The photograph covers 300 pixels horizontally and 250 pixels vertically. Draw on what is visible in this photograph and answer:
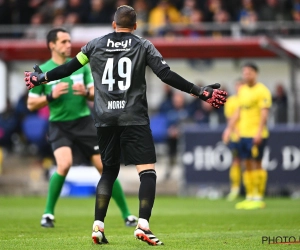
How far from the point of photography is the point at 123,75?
25.2 ft

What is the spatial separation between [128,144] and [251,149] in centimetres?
706

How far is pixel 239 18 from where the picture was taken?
2406 cm

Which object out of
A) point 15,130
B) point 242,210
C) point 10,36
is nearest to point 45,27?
point 10,36

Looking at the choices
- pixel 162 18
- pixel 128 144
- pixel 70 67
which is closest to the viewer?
pixel 128 144

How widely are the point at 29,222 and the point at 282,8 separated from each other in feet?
49.1

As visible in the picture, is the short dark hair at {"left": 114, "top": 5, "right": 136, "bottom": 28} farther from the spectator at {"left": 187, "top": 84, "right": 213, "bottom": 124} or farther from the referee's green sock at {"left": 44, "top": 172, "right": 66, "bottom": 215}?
the spectator at {"left": 187, "top": 84, "right": 213, "bottom": 124}

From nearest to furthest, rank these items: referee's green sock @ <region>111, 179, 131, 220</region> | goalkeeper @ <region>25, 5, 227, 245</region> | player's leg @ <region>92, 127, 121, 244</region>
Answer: goalkeeper @ <region>25, 5, 227, 245</region>, player's leg @ <region>92, 127, 121, 244</region>, referee's green sock @ <region>111, 179, 131, 220</region>

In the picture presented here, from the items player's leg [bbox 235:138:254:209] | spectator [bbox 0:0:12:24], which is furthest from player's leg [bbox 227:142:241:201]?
spectator [bbox 0:0:12:24]

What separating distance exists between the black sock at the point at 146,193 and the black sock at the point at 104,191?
0.37 metres

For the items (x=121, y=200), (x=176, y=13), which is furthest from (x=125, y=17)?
(x=176, y=13)

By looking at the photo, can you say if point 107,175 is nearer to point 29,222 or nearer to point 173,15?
point 29,222

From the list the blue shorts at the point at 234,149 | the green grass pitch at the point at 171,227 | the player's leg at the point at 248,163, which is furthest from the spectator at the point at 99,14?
the player's leg at the point at 248,163

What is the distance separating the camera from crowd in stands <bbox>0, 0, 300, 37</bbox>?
23719 millimetres

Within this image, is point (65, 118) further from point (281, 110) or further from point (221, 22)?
point (221, 22)
